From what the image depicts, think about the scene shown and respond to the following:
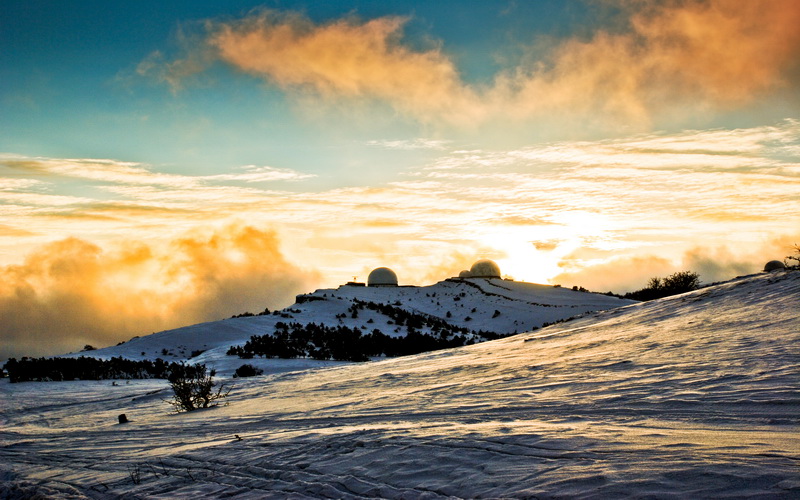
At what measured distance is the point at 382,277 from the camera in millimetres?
60531

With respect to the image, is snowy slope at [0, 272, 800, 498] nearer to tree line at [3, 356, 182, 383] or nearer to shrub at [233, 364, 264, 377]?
shrub at [233, 364, 264, 377]

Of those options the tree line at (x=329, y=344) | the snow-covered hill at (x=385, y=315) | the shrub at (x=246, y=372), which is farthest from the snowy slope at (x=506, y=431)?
the snow-covered hill at (x=385, y=315)

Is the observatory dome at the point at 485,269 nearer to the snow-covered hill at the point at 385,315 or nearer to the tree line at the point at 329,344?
the snow-covered hill at the point at 385,315

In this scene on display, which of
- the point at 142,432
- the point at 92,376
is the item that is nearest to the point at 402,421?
the point at 142,432

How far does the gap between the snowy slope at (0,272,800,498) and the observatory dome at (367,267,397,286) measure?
4683 centimetres

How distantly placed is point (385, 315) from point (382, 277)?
2429 cm

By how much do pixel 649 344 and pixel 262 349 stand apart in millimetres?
17237

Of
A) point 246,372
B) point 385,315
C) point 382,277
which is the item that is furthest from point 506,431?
point 382,277

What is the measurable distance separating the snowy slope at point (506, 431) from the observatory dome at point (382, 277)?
46.8m

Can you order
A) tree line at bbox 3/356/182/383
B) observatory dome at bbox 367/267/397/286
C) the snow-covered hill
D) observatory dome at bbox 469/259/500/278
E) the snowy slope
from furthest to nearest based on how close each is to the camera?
1. observatory dome at bbox 469/259/500/278
2. observatory dome at bbox 367/267/397/286
3. the snow-covered hill
4. tree line at bbox 3/356/182/383
5. the snowy slope

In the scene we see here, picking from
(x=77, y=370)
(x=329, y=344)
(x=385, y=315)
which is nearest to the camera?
(x=77, y=370)

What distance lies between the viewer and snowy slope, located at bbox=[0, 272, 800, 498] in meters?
4.20

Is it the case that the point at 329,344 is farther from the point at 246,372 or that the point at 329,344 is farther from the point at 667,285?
the point at 667,285

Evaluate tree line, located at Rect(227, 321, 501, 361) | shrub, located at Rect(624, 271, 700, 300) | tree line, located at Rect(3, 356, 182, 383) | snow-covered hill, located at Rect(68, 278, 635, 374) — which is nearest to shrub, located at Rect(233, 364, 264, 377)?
snow-covered hill, located at Rect(68, 278, 635, 374)
